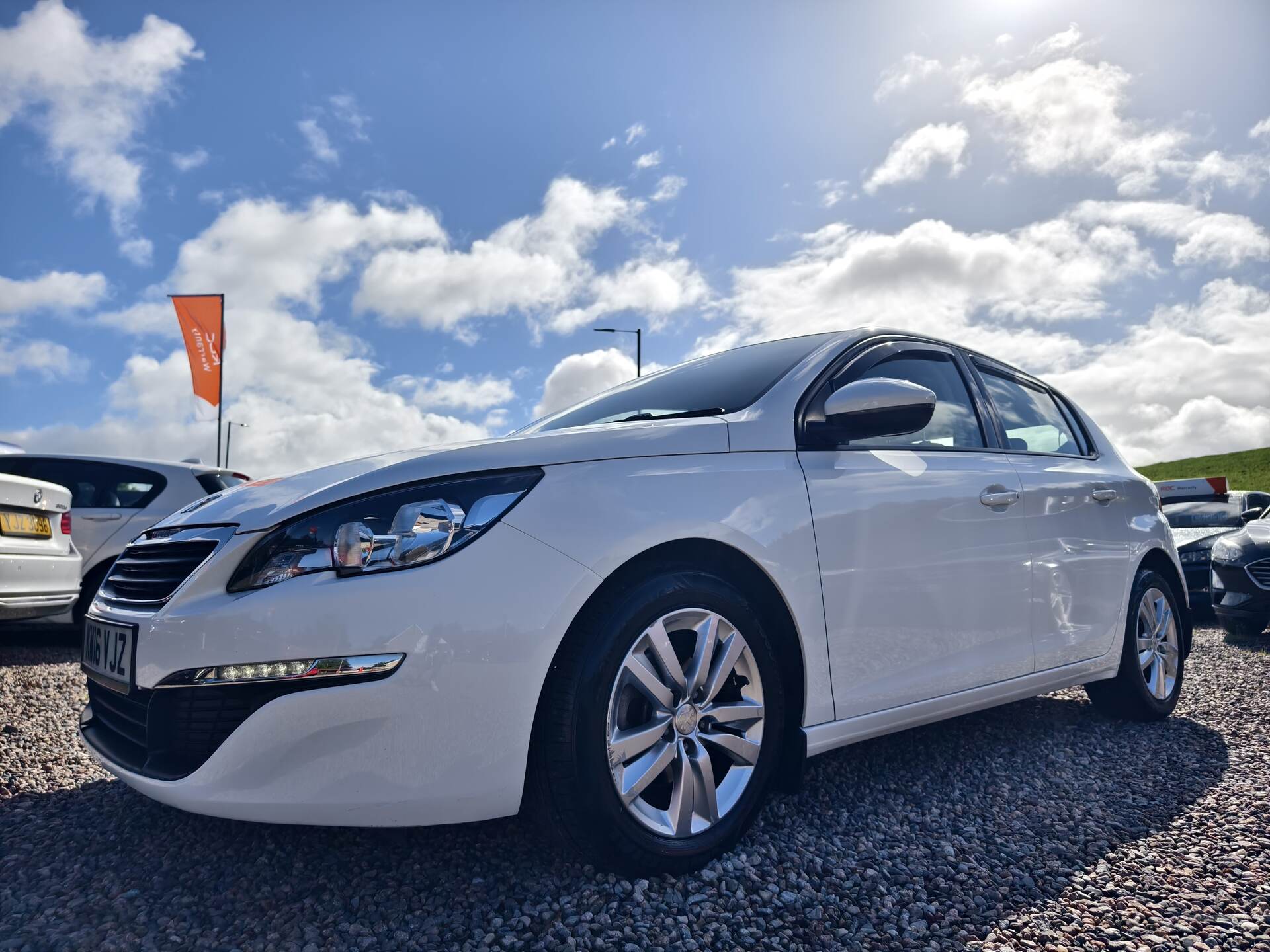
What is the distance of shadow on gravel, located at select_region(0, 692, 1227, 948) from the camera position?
1960 mm

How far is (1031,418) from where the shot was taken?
3.89 metres

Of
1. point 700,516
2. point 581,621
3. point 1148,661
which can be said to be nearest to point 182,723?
point 581,621

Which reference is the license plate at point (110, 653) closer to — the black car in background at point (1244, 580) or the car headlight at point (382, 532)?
the car headlight at point (382, 532)

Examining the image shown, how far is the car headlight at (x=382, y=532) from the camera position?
1.95 metres

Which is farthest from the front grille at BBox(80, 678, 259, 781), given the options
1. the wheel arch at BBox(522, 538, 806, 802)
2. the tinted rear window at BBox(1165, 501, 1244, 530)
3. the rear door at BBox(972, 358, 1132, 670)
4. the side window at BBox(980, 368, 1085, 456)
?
the tinted rear window at BBox(1165, 501, 1244, 530)

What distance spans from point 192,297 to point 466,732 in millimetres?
19716

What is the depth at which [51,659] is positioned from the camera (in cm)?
573

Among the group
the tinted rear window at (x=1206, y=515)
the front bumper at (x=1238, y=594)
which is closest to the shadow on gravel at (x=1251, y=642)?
the front bumper at (x=1238, y=594)

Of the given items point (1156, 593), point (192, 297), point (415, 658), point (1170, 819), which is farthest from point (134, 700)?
point (192, 297)

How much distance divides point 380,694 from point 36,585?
393cm

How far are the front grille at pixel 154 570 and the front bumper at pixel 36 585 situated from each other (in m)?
2.68

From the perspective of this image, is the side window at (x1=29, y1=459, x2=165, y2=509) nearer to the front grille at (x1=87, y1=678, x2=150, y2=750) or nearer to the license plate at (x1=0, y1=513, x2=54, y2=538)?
the license plate at (x1=0, y1=513, x2=54, y2=538)

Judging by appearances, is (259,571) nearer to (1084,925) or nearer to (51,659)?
(1084,925)

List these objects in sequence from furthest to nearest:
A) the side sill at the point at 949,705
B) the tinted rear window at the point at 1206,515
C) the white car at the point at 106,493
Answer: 1. the tinted rear window at the point at 1206,515
2. the white car at the point at 106,493
3. the side sill at the point at 949,705
